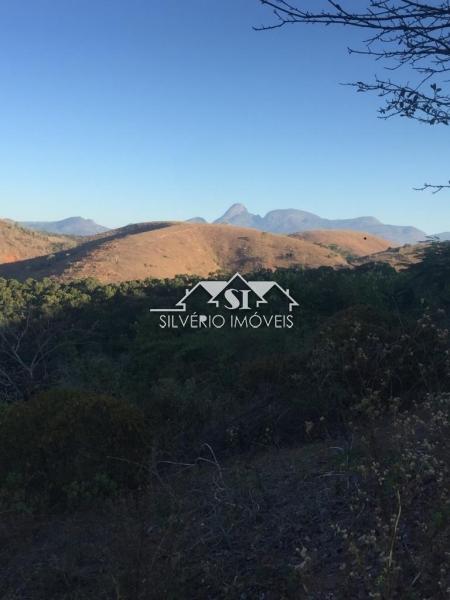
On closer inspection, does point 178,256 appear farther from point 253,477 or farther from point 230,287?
point 253,477

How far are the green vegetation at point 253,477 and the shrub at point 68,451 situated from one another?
15mm

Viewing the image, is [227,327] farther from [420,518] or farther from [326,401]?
[420,518]

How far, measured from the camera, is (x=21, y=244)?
7956 cm

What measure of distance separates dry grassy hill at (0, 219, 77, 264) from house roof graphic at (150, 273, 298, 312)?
6195 centimetres

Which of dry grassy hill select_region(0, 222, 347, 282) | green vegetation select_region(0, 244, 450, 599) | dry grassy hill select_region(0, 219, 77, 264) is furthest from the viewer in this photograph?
dry grassy hill select_region(0, 219, 77, 264)

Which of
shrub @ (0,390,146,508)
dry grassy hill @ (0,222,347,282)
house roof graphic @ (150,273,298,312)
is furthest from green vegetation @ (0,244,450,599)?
dry grassy hill @ (0,222,347,282)

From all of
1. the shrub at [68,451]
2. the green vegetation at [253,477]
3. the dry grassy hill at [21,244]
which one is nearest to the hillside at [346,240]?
the dry grassy hill at [21,244]

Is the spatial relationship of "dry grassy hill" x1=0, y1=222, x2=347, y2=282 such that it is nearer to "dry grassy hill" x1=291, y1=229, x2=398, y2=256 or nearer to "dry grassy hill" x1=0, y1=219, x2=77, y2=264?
"dry grassy hill" x1=0, y1=219, x2=77, y2=264

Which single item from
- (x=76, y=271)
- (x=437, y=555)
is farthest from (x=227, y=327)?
(x=76, y=271)

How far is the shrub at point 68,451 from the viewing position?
4695 millimetres

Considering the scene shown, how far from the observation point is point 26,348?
1412 centimetres

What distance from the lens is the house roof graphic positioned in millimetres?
13759

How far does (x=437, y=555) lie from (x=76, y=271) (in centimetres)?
4537

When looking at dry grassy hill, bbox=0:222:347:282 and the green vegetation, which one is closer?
the green vegetation
